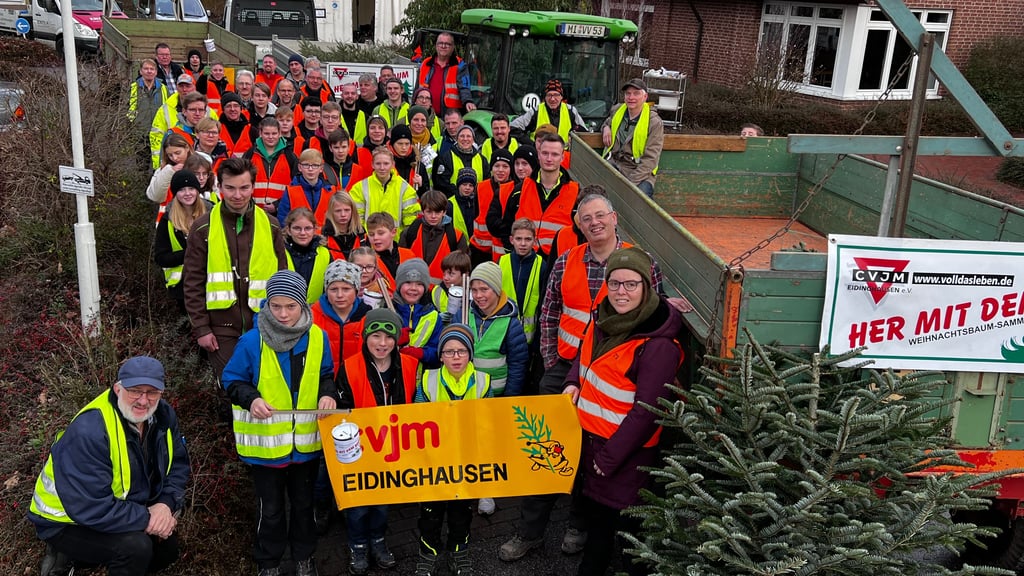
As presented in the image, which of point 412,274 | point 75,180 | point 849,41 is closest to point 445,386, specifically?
point 412,274

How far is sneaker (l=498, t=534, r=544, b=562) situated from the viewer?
5246 millimetres

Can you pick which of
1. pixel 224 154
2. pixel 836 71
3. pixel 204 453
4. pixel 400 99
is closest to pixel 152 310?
pixel 224 154

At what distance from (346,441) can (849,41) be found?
20.1 m

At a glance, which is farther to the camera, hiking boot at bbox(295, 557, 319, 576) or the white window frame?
the white window frame

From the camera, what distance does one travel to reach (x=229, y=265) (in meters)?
5.64

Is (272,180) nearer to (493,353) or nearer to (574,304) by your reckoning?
(493,353)

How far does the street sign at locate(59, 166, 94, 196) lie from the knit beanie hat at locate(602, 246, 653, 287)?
4270 mm

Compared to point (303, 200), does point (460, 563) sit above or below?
below

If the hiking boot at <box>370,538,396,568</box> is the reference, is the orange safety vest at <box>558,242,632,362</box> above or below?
above

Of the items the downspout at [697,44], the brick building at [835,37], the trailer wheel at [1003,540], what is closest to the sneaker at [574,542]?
the trailer wheel at [1003,540]

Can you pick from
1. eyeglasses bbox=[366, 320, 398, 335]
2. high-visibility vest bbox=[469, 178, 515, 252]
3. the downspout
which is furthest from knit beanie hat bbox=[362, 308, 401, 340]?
the downspout

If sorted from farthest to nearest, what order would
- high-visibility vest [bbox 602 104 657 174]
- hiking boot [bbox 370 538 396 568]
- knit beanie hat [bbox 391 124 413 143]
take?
high-visibility vest [bbox 602 104 657 174] → knit beanie hat [bbox 391 124 413 143] → hiking boot [bbox 370 538 396 568]

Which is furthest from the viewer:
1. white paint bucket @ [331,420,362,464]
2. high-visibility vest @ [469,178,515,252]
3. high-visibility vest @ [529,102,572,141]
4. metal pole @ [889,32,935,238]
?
high-visibility vest @ [529,102,572,141]

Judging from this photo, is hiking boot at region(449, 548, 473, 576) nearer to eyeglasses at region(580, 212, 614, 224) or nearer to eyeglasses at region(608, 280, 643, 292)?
eyeglasses at region(608, 280, 643, 292)
